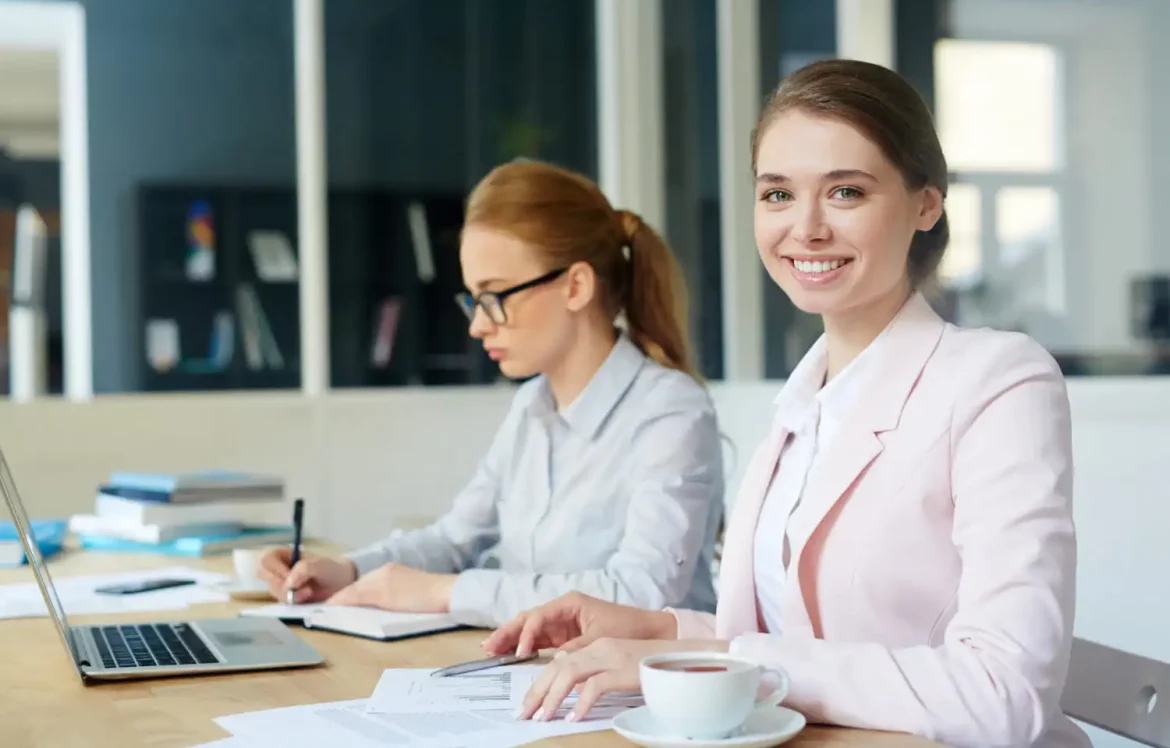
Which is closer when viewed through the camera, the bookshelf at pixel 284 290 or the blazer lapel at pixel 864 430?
the blazer lapel at pixel 864 430

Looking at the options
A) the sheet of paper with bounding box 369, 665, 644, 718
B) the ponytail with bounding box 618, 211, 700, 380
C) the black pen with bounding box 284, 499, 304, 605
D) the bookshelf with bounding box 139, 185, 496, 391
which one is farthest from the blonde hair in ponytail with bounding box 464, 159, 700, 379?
the bookshelf with bounding box 139, 185, 496, 391

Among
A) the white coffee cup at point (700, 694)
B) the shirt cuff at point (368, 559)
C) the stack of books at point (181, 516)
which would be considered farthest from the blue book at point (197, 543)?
the white coffee cup at point (700, 694)

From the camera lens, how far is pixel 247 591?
6.48ft

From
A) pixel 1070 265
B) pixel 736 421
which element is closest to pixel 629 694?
pixel 1070 265

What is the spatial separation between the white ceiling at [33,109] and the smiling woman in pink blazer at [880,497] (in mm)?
3331

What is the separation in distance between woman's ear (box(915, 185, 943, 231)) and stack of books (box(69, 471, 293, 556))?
1.65 m

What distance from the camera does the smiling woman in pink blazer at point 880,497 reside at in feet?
3.61

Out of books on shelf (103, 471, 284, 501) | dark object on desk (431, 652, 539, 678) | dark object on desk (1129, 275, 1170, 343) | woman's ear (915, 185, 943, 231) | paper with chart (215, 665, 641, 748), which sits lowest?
dark object on desk (431, 652, 539, 678)

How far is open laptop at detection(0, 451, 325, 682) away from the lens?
54.7 inches

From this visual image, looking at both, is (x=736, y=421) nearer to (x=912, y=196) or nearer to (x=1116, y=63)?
(x=1116, y=63)

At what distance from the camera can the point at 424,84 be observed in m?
4.54

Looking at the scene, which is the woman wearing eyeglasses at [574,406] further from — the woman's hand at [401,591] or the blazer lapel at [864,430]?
the blazer lapel at [864,430]

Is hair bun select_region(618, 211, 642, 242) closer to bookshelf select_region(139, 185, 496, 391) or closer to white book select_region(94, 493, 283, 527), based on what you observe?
white book select_region(94, 493, 283, 527)

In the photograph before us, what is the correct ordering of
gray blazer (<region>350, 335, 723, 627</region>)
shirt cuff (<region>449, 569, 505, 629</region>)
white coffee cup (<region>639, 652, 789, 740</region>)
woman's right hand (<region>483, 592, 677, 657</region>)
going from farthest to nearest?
gray blazer (<region>350, 335, 723, 627</region>) → shirt cuff (<region>449, 569, 505, 629</region>) → woman's right hand (<region>483, 592, 677, 657</region>) → white coffee cup (<region>639, 652, 789, 740</region>)
